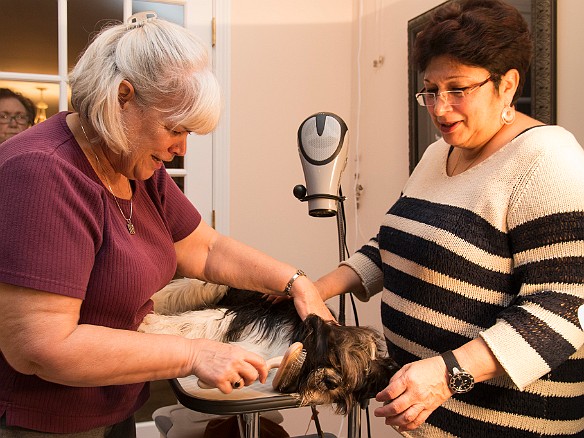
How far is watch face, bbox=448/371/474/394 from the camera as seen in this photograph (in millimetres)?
1124

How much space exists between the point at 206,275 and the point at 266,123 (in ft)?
5.26

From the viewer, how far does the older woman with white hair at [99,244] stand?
1002 millimetres

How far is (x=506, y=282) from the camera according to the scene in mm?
1229

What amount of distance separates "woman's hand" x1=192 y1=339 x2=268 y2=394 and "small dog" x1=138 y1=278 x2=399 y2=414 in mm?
85

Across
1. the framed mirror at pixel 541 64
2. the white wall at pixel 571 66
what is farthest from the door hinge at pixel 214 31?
the white wall at pixel 571 66

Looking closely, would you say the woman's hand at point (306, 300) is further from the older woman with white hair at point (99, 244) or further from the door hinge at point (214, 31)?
the door hinge at point (214, 31)

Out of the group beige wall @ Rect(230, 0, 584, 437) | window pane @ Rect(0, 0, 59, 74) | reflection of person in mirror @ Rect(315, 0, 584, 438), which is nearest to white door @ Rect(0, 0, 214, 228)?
window pane @ Rect(0, 0, 59, 74)

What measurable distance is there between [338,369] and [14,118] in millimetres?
2081

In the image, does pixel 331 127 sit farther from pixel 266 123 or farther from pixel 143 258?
pixel 266 123

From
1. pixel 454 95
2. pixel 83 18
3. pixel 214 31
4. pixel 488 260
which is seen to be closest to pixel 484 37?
pixel 454 95

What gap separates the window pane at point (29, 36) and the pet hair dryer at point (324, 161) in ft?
5.47

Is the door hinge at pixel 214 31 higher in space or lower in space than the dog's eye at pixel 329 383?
higher

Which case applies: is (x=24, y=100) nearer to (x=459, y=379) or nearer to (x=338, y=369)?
(x=338, y=369)

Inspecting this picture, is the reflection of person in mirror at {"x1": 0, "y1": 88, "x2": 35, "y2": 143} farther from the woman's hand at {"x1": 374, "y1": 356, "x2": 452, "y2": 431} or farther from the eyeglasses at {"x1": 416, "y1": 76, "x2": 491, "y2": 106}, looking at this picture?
the woman's hand at {"x1": 374, "y1": 356, "x2": 452, "y2": 431}
